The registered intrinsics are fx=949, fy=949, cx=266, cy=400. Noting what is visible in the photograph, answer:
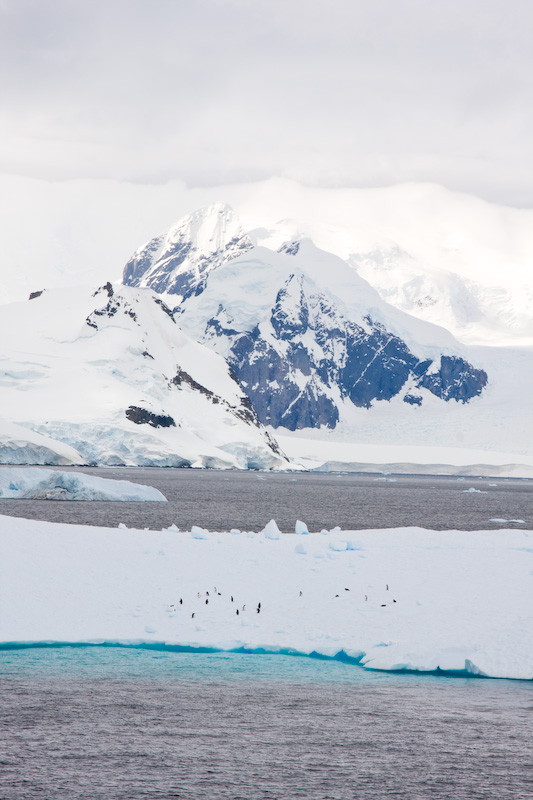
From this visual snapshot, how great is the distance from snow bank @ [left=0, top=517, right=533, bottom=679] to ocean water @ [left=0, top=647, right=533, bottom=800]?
3.44 ft

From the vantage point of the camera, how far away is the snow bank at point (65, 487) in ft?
170

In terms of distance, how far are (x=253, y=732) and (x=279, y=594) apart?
25.7 feet

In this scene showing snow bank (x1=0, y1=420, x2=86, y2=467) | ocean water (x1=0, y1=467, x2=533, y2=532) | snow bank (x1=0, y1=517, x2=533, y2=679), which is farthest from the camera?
snow bank (x1=0, y1=420, x2=86, y2=467)

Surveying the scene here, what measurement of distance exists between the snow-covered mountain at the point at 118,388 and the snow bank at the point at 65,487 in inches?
1453

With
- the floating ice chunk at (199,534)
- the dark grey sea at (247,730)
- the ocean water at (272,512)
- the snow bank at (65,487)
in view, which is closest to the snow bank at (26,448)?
the ocean water at (272,512)

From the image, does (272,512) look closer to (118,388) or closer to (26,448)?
(26,448)

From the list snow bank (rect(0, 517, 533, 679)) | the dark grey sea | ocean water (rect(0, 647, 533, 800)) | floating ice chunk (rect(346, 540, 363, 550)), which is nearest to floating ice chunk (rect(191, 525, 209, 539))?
snow bank (rect(0, 517, 533, 679))

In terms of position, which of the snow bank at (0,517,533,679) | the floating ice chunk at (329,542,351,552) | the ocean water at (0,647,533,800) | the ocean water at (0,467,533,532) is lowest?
the ocean water at (0,647,533,800)

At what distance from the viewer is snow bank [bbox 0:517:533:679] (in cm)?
1606

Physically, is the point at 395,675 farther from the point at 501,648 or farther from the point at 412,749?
the point at 412,749

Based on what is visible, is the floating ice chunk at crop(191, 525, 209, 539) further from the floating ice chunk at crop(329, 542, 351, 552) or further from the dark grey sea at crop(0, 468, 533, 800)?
the dark grey sea at crop(0, 468, 533, 800)

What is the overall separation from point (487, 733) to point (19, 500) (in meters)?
45.5

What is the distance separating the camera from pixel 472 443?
569 feet

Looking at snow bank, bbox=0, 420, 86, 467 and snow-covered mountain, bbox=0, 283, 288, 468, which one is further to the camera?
snow-covered mountain, bbox=0, 283, 288, 468
